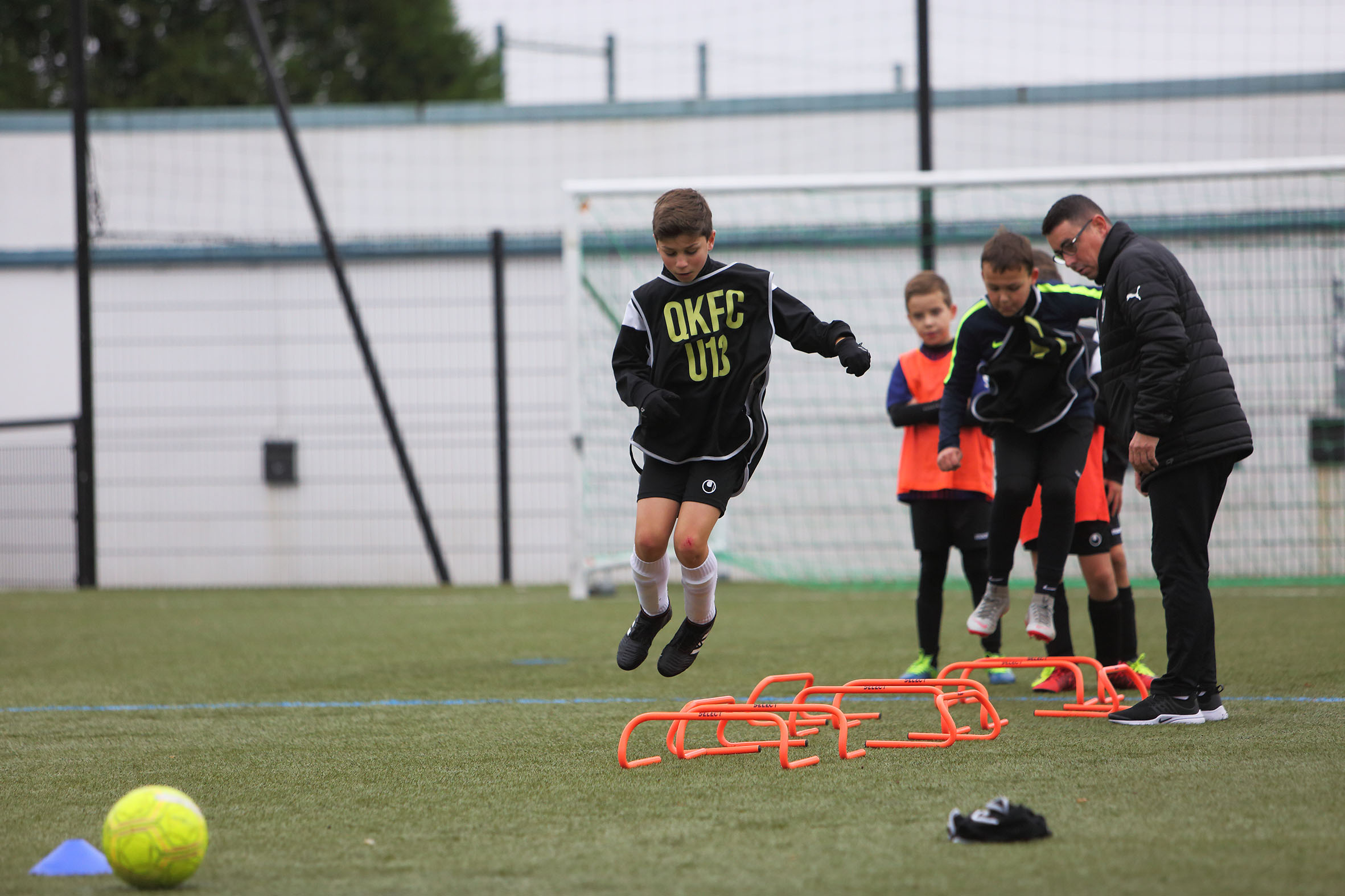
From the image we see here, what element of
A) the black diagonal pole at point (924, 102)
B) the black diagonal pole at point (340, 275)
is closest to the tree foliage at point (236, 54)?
the black diagonal pole at point (340, 275)

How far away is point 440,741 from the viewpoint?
13.6 feet

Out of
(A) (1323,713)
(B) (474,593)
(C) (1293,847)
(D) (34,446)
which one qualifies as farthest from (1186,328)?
(D) (34,446)

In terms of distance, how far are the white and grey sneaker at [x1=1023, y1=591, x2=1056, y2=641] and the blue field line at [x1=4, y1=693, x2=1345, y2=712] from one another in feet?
1.22

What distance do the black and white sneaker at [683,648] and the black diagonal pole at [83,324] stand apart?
8746 millimetres

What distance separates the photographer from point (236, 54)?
22.3m

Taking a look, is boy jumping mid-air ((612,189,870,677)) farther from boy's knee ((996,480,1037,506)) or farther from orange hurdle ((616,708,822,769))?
boy's knee ((996,480,1037,506))

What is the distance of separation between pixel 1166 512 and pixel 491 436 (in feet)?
27.6

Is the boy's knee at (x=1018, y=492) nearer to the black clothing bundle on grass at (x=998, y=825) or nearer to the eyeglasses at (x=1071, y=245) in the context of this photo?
the eyeglasses at (x=1071, y=245)

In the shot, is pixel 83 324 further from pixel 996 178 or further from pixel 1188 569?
pixel 1188 569

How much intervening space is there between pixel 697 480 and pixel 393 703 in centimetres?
159

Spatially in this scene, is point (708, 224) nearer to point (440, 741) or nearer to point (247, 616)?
point (440, 741)

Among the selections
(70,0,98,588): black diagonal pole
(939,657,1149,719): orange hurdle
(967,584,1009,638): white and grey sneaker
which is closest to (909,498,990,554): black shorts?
(967,584,1009,638): white and grey sneaker

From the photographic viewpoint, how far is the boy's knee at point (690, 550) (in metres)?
4.29

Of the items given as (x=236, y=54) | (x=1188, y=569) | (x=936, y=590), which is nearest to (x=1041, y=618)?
(x=1188, y=569)
